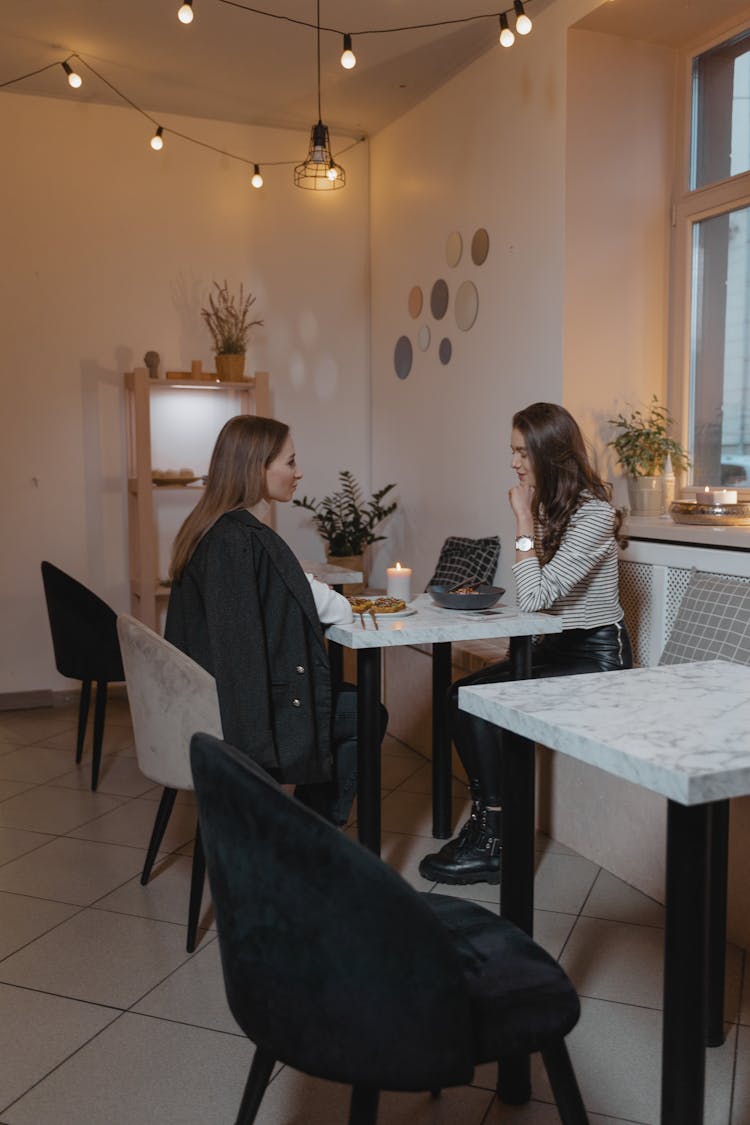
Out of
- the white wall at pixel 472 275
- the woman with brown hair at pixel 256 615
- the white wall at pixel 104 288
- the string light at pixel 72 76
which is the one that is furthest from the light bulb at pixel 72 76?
the woman with brown hair at pixel 256 615

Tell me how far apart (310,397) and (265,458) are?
284 cm

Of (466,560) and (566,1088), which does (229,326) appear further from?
(566,1088)

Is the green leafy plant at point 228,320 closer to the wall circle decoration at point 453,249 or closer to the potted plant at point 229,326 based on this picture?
the potted plant at point 229,326

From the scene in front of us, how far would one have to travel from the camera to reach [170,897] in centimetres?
258

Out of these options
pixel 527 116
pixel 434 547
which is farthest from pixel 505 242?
pixel 434 547

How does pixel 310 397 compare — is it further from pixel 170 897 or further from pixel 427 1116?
pixel 427 1116

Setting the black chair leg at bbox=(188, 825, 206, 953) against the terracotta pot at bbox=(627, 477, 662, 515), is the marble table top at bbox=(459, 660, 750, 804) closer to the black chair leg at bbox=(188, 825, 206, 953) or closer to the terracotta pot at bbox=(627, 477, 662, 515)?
the black chair leg at bbox=(188, 825, 206, 953)

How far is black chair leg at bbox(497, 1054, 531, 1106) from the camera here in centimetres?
169

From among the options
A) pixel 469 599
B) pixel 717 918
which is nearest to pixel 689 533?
pixel 469 599

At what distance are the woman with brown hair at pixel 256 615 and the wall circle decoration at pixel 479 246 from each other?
6.53ft

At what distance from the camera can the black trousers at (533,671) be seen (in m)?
2.69

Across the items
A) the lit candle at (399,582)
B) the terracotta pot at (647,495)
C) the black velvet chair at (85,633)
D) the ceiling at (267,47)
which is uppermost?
the ceiling at (267,47)

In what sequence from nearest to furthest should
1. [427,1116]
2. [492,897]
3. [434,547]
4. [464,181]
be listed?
[427,1116]
[492,897]
[464,181]
[434,547]

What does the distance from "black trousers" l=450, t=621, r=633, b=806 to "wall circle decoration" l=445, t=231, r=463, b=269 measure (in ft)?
6.80
